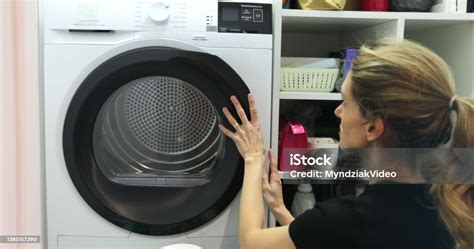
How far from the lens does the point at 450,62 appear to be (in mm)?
1367

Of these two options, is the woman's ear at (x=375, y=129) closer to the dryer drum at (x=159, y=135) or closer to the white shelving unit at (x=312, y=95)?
the white shelving unit at (x=312, y=95)

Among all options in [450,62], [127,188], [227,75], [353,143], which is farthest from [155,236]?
[450,62]

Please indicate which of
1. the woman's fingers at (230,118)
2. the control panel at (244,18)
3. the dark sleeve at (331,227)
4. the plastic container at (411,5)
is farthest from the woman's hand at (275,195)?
the plastic container at (411,5)

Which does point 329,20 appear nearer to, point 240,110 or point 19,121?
point 240,110

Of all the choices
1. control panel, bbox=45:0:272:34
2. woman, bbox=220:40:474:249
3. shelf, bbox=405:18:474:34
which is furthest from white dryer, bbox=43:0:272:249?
shelf, bbox=405:18:474:34

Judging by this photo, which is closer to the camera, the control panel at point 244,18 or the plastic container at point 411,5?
the control panel at point 244,18

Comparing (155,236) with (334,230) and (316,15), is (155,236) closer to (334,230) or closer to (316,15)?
(334,230)

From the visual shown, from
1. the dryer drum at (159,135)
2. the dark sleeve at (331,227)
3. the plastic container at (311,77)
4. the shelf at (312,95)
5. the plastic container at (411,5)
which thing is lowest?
the dark sleeve at (331,227)

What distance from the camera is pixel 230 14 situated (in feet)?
3.92

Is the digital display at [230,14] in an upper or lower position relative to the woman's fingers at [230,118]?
upper

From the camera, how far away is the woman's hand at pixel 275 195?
1.21 metres

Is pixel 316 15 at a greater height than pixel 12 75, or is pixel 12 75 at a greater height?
pixel 316 15

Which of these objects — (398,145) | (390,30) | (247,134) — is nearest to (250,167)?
(247,134)

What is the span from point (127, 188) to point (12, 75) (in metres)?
0.44
